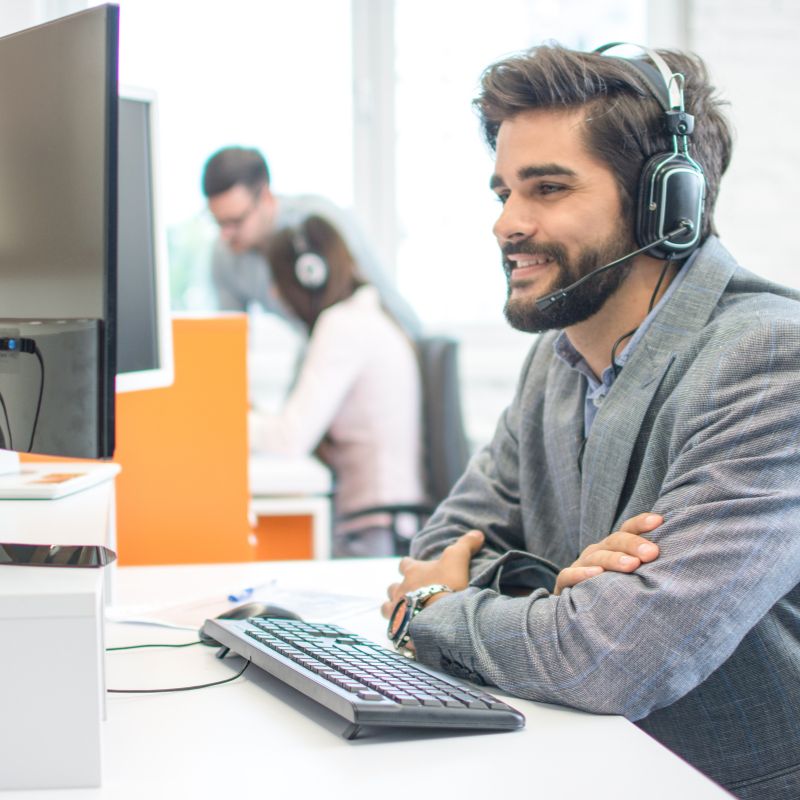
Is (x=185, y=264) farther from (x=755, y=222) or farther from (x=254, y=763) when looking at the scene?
(x=254, y=763)

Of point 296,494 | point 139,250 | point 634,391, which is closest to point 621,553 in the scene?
point 634,391

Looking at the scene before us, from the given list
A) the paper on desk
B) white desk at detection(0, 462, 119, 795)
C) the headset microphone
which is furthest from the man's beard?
white desk at detection(0, 462, 119, 795)

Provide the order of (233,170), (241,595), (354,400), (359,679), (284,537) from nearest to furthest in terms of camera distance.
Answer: (359,679) → (241,595) → (284,537) → (354,400) → (233,170)

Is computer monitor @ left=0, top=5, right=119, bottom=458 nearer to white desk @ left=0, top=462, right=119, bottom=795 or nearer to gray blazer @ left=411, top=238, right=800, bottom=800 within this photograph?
white desk @ left=0, top=462, right=119, bottom=795

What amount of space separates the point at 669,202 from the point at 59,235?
0.64 m

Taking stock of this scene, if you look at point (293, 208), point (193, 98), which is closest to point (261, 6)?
point (193, 98)

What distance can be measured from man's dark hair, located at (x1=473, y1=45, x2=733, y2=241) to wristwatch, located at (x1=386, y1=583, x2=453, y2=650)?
1.53 feet

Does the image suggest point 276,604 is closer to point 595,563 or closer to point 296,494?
point 595,563

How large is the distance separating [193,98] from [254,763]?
9.82 feet

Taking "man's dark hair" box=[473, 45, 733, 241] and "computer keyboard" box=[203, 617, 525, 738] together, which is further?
"man's dark hair" box=[473, 45, 733, 241]

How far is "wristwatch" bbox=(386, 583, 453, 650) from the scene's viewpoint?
3.43ft

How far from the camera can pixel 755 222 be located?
3.48 metres

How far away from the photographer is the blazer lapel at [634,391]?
1055 millimetres

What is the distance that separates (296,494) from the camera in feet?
8.38
